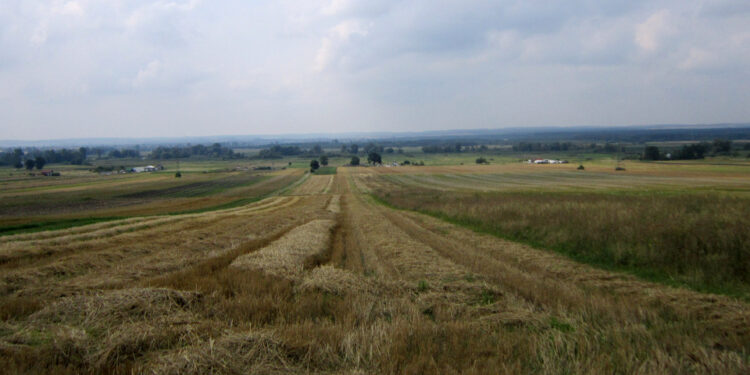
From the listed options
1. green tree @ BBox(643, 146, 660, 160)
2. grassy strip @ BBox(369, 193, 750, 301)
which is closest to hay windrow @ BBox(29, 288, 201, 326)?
grassy strip @ BBox(369, 193, 750, 301)

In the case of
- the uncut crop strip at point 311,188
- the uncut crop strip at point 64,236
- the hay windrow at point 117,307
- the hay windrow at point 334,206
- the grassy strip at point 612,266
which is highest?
the hay windrow at point 117,307

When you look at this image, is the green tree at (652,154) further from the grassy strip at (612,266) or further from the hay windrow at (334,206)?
the grassy strip at (612,266)

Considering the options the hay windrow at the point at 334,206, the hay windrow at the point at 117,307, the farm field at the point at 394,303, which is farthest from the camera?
the hay windrow at the point at 334,206

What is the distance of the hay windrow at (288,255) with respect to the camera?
10.5 metres

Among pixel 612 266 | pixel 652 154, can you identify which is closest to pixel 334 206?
pixel 612 266

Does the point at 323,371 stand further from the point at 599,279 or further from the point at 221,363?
the point at 599,279

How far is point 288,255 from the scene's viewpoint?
1262cm

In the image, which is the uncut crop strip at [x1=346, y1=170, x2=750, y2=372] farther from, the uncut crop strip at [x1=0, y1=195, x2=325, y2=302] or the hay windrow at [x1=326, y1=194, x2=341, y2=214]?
the hay windrow at [x1=326, y1=194, x2=341, y2=214]

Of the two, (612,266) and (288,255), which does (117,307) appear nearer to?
(288,255)

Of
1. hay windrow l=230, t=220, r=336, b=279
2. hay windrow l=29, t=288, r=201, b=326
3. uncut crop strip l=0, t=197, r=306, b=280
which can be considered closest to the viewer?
hay windrow l=29, t=288, r=201, b=326

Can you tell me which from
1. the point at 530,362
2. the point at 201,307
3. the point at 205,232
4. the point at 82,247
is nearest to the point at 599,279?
the point at 530,362

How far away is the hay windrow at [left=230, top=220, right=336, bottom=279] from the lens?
34.3 feet

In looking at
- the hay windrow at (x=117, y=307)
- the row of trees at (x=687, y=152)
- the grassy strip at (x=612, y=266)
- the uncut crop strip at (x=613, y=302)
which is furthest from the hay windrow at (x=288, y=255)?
the row of trees at (x=687, y=152)

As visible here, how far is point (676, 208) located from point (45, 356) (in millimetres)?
19870
